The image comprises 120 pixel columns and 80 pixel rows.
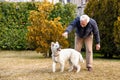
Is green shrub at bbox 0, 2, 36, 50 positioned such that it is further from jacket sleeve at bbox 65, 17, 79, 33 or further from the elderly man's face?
the elderly man's face

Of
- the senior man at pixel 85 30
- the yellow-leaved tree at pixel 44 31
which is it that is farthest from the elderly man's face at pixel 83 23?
the yellow-leaved tree at pixel 44 31

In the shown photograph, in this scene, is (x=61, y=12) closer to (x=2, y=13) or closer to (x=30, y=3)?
(x=30, y=3)

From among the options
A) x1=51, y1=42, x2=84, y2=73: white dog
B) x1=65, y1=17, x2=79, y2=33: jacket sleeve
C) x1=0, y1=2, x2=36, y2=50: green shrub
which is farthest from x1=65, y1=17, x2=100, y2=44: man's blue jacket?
x1=0, y1=2, x2=36, y2=50: green shrub

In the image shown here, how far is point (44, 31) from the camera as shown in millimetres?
19156

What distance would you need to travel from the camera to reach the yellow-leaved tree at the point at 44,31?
19062 mm

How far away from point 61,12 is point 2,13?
3286 millimetres

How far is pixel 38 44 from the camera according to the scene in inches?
759

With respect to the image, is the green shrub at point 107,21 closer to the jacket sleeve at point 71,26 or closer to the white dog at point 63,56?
the white dog at point 63,56

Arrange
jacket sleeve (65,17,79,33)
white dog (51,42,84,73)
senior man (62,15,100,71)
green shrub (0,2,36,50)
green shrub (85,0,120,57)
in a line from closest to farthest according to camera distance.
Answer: jacket sleeve (65,17,79,33), senior man (62,15,100,71), white dog (51,42,84,73), green shrub (85,0,120,57), green shrub (0,2,36,50)

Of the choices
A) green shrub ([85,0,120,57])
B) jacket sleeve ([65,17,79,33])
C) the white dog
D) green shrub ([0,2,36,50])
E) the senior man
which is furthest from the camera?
green shrub ([0,2,36,50])

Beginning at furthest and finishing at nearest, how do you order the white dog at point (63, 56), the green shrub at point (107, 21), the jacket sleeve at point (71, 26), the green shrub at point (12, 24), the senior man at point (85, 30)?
the green shrub at point (12, 24)
the green shrub at point (107, 21)
the white dog at point (63, 56)
the senior man at point (85, 30)
the jacket sleeve at point (71, 26)

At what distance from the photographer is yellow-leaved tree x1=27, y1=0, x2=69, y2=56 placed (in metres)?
19.1

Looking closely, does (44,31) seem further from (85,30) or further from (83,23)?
(83,23)

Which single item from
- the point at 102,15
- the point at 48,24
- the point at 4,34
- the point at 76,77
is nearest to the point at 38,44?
the point at 48,24
